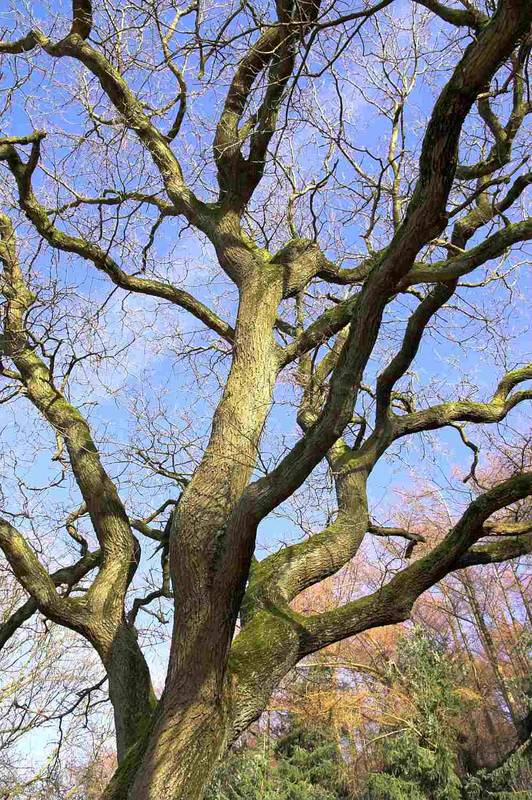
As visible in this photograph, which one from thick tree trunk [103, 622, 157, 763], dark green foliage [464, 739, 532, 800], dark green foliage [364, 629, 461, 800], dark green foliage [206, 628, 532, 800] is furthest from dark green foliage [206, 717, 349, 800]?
thick tree trunk [103, 622, 157, 763]

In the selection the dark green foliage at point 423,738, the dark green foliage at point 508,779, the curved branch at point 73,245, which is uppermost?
the curved branch at point 73,245

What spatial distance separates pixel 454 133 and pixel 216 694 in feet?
8.90

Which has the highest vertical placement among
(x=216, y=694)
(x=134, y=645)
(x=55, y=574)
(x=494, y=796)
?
(x=55, y=574)

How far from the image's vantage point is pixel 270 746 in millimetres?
13406

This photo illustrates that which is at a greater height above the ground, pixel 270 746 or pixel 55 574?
pixel 55 574

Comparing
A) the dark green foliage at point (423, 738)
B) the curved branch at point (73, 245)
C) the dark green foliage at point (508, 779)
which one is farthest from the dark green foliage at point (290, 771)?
the curved branch at point (73, 245)

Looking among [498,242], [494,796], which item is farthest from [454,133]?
[494,796]

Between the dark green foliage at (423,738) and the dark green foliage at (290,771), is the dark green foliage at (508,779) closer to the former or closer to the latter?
the dark green foliage at (423,738)

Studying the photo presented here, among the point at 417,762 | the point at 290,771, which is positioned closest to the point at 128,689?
the point at 417,762

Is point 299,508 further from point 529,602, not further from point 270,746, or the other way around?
point 529,602

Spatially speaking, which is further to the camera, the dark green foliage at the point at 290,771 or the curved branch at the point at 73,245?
the dark green foliage at the point at 290,771

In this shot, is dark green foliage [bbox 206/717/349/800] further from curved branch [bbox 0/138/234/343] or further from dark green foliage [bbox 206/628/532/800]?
A: curved branch [bbox 0/138/234/343]

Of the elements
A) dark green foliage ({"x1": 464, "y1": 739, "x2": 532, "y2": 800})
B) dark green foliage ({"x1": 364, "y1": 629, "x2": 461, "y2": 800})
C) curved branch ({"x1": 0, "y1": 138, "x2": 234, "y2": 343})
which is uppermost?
curved branch ({"x1": 0, "y1": 138, "x2": 234, "y2": 343})

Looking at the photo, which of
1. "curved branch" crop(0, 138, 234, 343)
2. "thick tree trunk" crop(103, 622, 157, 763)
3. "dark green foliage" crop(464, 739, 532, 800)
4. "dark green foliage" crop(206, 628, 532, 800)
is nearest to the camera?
"thick tree trunk" crop(103, 622, 157, 763)
